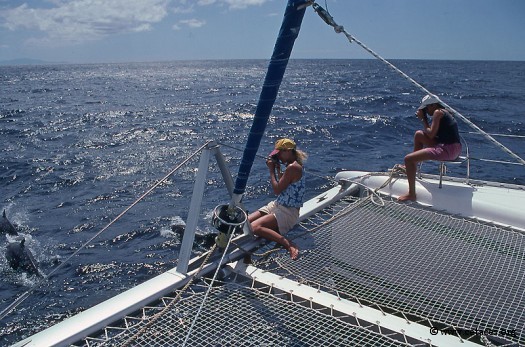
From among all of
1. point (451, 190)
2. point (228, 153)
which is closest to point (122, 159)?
point (228, 153)

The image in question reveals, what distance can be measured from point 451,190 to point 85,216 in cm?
876

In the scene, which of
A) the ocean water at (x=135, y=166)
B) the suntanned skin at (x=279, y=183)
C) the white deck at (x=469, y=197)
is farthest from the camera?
the ocean water at (x=135, y=166)

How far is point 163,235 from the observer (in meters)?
10.2

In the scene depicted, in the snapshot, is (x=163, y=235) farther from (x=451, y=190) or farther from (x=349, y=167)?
(x=349, y=167)

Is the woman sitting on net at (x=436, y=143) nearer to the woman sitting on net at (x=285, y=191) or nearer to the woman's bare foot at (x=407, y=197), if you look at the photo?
the woman's bare foot at (x=407, y=197)

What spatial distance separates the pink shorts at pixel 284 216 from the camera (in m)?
6.20

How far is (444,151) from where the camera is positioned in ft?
23.1

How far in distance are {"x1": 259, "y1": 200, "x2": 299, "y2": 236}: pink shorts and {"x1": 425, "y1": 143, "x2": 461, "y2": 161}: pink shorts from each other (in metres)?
2.42

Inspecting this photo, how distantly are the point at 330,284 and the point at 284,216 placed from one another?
5.01 ft

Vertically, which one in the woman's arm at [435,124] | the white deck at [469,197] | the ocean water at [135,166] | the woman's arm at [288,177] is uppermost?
the woman's arm at [435,124]

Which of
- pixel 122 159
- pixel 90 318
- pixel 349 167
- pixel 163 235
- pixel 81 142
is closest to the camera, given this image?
pixel 90 318

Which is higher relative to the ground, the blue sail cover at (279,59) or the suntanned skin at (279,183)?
the blue sail cover at (279,59)

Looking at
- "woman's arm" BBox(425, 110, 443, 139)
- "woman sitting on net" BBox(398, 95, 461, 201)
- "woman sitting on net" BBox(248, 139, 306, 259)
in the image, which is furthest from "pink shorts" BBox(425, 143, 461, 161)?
"woman sitting on net" BBox(248, 139, 306, 259)

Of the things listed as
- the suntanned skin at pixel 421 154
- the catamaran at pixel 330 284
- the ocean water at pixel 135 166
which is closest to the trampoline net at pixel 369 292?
the catamaran at pixel 330 284
